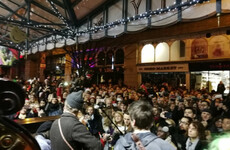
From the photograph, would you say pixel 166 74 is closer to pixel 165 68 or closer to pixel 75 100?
pixel 165 68

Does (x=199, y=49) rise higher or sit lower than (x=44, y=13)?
lower

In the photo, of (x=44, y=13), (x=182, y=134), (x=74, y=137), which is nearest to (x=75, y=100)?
(x=74, y=137)

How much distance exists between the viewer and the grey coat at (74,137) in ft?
7.20

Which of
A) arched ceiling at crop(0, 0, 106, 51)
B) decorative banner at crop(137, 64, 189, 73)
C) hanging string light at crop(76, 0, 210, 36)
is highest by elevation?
arched ceiling at crop(0, 0, 106, 51)

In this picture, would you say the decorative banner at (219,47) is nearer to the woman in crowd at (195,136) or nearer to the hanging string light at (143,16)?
the hanging string light at (143,16)

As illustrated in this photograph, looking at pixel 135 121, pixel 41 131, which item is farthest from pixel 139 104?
pixel 41 131

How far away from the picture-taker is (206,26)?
11.2m

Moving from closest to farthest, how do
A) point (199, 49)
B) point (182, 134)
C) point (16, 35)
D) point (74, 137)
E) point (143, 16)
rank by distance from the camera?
point (74, 137)
point (182, 134)
point (143, 16)
point (16, 35)
point (199, 49)

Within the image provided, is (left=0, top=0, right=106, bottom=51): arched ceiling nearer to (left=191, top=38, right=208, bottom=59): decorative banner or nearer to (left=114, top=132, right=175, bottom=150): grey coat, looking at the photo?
(left=114, top=132, right=175, bottom=150): grey coat

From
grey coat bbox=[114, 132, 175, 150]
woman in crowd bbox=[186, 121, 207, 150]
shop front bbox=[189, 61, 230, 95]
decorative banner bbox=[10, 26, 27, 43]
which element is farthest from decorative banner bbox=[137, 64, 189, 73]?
→ grey coat bbox=[114, 132, 175, 150]

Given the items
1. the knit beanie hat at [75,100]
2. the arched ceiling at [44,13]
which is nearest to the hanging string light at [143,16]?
the arched ceiling at [44,13]

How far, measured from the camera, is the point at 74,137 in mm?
2227

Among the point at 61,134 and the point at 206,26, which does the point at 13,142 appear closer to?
the point at 61,134

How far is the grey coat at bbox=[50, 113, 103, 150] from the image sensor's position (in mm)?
2193
